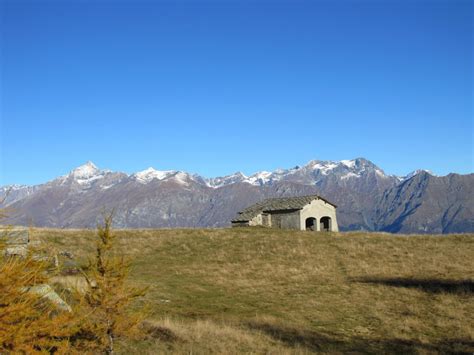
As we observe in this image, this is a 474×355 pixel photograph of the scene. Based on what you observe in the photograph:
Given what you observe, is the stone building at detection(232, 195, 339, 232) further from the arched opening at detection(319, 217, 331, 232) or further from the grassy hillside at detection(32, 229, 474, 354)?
the grassy hillside at detection(32, 229, 474, 354)

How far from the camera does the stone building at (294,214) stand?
59.9 meters

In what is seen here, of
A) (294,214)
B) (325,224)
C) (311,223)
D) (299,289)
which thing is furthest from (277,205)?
(299,289)

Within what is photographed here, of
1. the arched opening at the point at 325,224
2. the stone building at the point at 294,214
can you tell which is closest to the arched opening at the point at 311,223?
the stone building at the point at 294,214

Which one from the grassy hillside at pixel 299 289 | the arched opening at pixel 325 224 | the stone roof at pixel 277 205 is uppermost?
the stone roof at pixel 277 205

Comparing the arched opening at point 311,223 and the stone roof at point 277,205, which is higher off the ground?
the stone roof at point 277,205

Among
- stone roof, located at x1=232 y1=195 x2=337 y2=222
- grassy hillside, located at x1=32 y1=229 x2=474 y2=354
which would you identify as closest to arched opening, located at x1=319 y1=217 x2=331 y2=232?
stone roof, located at x1=232 y1=195 x2=337 y2=222

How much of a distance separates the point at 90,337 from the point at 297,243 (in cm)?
3400

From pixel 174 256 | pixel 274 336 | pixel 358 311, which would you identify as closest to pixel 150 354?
pixel 274 336

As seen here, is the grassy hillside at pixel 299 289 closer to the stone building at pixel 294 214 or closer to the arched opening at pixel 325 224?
the stone building at pixel 294 214

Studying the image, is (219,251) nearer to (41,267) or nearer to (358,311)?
(358,311)

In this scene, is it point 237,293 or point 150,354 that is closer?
point 150,354

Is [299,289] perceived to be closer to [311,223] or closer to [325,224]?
[311,223]

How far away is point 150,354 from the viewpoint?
1396 centimetres

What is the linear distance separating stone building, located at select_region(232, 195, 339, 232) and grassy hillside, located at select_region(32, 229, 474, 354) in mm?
8328
